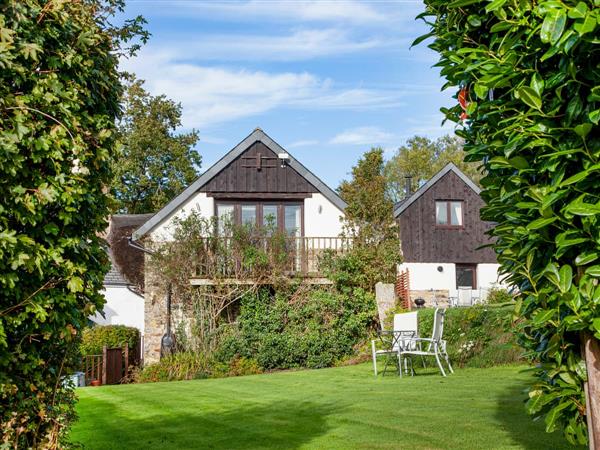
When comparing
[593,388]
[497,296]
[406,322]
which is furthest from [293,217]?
[593,388]

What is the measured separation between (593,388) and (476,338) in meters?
12.8

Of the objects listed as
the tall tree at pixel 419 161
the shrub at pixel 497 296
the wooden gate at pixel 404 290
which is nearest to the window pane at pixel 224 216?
the wooden gate at pixel 404 290

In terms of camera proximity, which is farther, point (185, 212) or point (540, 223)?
point (185, 212)

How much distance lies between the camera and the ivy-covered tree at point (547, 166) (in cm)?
303

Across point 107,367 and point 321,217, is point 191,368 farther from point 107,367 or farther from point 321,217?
point 321,217

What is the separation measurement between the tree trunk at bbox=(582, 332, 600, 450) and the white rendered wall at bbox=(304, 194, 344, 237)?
2069cm

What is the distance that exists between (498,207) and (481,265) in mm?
31118

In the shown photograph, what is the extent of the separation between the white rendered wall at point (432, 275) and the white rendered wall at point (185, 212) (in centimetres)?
1237

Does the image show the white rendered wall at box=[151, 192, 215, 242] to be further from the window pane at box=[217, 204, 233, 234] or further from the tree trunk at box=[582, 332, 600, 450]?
the tree trunk at box=[582, 332, 600, 450]

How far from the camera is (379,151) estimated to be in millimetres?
21906

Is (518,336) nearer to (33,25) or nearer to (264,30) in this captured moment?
(33,25)

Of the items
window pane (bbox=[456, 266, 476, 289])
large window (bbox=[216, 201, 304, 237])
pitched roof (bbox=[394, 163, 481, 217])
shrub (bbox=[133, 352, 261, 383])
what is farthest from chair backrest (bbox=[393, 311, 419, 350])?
window pane (bbox=[456, 266, 476, 289])

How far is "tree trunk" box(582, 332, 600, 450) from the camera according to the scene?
10.8 ft

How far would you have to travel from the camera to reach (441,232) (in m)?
33.5
